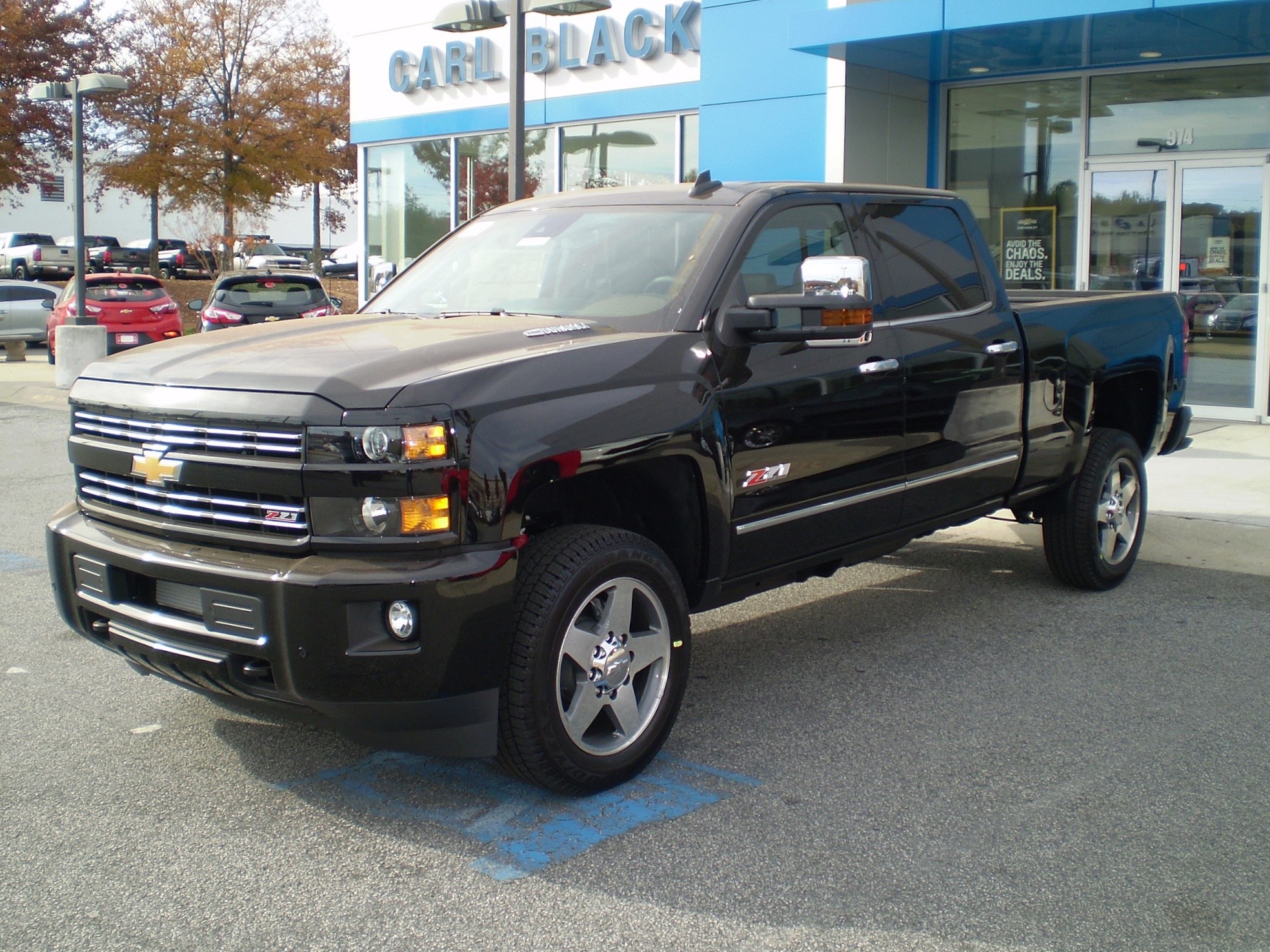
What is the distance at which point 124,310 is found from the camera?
68.2ft

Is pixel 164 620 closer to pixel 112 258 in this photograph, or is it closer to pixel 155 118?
pixel 155 118

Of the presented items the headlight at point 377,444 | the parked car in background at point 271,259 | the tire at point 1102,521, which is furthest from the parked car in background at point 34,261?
the headlight at point 377,444

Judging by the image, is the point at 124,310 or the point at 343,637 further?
the point at 124,310

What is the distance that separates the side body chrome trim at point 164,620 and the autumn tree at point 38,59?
120ft

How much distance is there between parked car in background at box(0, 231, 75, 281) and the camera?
46.8 metres

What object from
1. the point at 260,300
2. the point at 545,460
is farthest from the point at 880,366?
the point at 260,300

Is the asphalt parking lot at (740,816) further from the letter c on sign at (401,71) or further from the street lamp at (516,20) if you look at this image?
the letter c on sign at (401,71)

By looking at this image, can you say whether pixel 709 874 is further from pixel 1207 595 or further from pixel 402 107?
pixel 402 107

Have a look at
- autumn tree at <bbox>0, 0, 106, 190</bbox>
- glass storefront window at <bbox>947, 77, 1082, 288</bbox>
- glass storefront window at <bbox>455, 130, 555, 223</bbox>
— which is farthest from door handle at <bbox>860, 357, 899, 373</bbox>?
autumn tree at <bbox>0, 0, 106, 190</bbox>

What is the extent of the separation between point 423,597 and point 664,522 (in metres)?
1.14

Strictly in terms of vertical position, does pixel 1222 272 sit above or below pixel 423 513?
above

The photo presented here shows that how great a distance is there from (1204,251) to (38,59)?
3511cm

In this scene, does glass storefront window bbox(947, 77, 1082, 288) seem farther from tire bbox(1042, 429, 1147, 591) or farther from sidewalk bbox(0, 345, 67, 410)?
sidewalk bbox(0, 345, 67, 410)

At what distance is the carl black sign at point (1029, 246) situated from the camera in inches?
545
